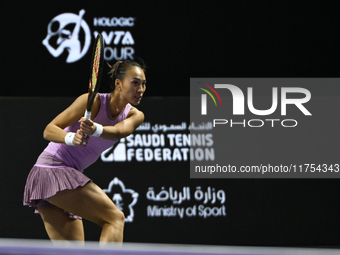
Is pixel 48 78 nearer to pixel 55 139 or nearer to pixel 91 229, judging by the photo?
pixel 91 229

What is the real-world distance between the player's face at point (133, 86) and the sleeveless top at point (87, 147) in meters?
0.12

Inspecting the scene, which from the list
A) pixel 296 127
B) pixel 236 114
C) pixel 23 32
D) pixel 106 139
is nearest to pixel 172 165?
pixel 236 114

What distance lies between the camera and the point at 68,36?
17.6ft

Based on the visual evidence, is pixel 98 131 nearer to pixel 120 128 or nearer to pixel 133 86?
pixel 120 128

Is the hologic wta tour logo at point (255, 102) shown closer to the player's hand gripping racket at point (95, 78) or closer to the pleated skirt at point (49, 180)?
the player's hand gripping racket at point (95, 78)

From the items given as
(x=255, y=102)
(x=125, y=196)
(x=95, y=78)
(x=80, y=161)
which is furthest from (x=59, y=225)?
(x=255, y=102)

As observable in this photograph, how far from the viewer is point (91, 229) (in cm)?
545

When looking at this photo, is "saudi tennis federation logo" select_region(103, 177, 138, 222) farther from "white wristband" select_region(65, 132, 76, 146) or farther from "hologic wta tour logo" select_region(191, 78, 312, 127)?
"white wristband" select_region(65, 132, 76, 146)

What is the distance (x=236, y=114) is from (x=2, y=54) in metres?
2.56

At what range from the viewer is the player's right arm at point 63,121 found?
2871 mm

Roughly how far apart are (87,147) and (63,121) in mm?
248

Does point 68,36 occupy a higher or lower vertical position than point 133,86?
higher

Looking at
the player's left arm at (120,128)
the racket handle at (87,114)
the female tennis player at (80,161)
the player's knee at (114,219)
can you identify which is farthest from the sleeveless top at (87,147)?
the player's knee at (114,219)

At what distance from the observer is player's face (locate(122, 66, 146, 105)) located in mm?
3087
